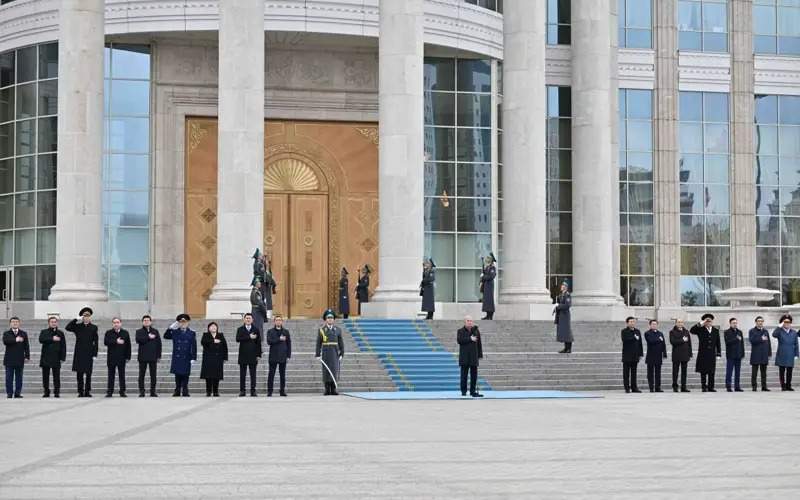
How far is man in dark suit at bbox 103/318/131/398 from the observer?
2920 centimetres

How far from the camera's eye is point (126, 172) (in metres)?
48.9

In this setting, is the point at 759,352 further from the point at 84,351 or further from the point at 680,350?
the point at 84,351

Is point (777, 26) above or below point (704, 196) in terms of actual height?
above

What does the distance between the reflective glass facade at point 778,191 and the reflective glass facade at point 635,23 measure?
5.61m

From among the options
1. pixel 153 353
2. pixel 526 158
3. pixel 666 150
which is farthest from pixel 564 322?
pixel 666 150

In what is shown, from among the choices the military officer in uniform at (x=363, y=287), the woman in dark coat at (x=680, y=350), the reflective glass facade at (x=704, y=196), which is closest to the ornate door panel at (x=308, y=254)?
the military officer in uniform at (x=363, y=287)

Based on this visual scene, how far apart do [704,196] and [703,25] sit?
7.14 metres

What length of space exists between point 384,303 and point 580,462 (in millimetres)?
25539

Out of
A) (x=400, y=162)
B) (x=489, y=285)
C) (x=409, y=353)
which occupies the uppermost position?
(x=400, y=162)

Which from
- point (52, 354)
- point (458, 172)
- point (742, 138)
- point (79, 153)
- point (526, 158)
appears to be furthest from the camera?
point (742, 138)

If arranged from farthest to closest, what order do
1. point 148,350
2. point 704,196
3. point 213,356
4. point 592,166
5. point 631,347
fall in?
point 704,196 < point 592,166 < point 631,347 < point 213,356 < point 148,350

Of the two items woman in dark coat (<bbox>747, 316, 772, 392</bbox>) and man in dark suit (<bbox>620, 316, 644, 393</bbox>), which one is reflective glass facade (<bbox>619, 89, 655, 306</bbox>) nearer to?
woman in dark coat (<bbox>747, 316, 772, 392</bbox>)

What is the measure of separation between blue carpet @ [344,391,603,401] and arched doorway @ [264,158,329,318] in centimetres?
1970

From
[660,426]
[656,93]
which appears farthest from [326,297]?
[660,426]
